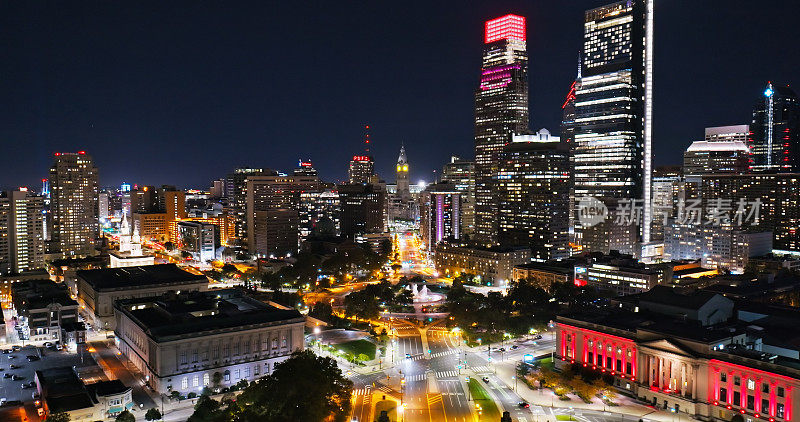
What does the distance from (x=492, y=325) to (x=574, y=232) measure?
76.1m

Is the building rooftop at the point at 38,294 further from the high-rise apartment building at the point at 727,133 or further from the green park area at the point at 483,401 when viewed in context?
the high-rise apartment building at the point at 727,133

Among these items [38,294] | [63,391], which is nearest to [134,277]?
[38,294]

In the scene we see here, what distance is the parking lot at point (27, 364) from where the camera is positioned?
4944 cm

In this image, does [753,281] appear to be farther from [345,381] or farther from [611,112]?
[345,381]

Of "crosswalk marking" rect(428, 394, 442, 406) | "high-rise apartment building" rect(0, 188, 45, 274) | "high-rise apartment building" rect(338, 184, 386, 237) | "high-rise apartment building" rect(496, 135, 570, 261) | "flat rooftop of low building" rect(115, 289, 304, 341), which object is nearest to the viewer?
"crosswalk marking" rect(428, 394, 442, 406)

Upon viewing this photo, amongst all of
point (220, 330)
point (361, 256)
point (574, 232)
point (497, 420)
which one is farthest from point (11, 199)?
point (574, 232)

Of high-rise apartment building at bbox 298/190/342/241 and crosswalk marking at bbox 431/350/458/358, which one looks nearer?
crosswalk marking at bbox 431/350/458/358

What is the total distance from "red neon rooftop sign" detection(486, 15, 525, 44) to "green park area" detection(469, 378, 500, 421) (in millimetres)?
112344

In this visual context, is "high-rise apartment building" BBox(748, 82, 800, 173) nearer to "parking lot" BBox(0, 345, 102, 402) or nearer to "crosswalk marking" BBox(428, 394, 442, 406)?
"crosswalk marking" BBox(428, 394, 442, 406)

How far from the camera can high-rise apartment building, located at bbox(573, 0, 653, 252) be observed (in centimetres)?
12138

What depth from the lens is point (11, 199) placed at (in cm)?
10506

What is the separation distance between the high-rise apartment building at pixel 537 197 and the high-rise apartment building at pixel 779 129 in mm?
63644

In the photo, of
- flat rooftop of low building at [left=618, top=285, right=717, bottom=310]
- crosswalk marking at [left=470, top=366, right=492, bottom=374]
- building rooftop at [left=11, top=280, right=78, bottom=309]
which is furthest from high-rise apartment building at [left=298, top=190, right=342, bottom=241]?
flat rooftop of low building at [left=618, top=285, right=717, bottom=310]

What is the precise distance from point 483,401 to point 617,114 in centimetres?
9016
